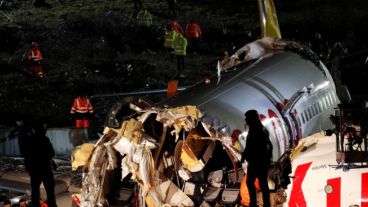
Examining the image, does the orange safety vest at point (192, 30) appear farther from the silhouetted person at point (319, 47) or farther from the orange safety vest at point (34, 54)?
the silhouetted person at point (319, 47)

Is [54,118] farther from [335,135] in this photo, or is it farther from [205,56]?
[335,135]

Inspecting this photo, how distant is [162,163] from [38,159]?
3450 millimetres

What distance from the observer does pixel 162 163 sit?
11.4 meters

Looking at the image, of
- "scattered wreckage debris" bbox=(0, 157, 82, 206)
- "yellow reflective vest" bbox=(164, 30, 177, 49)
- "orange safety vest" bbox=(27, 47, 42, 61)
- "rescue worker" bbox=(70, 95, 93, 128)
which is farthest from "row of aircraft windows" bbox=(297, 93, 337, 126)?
"orange safety vest" bbox=(27, 47, 42, 61)

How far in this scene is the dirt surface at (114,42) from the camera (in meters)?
32.7

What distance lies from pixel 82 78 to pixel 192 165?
1024 inches

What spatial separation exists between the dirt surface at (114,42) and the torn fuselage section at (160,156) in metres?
15.1

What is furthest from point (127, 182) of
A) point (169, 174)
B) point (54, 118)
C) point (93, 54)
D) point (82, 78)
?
point (93, 54)

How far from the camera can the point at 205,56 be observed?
39125mm

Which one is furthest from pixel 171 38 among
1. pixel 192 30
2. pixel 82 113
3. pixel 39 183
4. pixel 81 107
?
pixel 39 183

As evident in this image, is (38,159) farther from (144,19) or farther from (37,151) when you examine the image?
(144,19)

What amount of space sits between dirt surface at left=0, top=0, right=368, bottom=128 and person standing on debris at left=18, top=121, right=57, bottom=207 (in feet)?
41.5

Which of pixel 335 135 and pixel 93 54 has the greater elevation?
pixel 93 54

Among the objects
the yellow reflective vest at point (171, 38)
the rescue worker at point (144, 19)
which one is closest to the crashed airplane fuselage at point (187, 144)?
the yellow reflective vest at point (171, 38)
